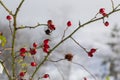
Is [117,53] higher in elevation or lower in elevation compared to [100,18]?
lower

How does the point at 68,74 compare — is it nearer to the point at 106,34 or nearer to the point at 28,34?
the point at 28,34

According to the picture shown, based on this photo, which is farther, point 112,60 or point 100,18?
point 112,60

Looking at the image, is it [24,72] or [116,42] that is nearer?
[24,72]

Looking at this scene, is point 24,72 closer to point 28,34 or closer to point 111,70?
point 28,34

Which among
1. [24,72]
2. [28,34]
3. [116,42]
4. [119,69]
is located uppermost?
[24,72]

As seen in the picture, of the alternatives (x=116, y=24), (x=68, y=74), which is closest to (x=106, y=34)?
(x=116, y=24)

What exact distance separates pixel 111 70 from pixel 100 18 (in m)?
25.2

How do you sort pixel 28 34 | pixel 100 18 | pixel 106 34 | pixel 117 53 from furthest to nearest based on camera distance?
pixel 106 34
pixel 117 53
pixel 28 34
pixel 100 18

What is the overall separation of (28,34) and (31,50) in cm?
2002

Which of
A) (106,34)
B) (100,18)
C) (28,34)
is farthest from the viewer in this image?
(106,34)

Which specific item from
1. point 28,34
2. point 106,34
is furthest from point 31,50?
point 106,34

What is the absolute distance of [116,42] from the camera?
26.0m

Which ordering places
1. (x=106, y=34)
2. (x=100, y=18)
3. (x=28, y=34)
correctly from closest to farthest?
(x=100, y=18) < (x=28, y=34) < (x=106, y=34)

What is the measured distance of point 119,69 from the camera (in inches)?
1067
